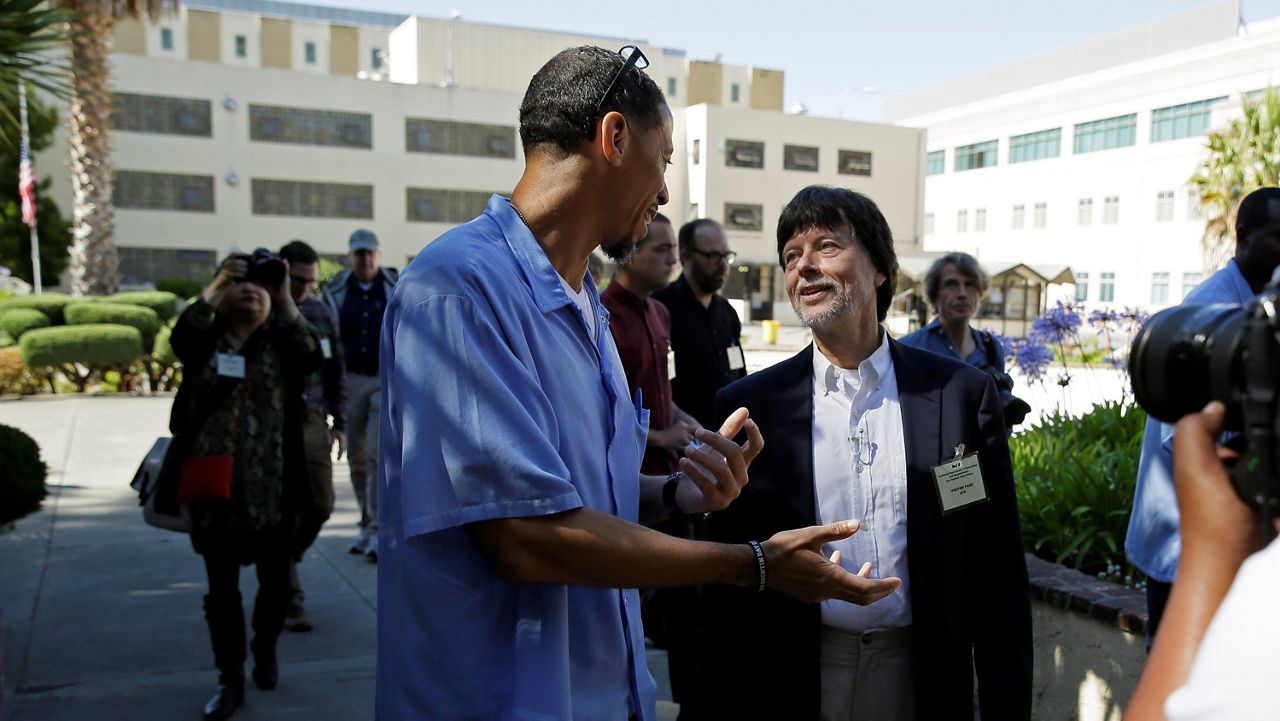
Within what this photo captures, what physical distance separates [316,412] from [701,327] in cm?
236

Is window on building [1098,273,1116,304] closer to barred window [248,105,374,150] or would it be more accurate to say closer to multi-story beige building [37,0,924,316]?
multi-story beige building [37,0,924,316]

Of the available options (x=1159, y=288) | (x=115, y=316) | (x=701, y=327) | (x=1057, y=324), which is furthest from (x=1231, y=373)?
(x=1159, y=288)

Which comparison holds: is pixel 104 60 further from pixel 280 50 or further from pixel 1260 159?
pixel 280 50

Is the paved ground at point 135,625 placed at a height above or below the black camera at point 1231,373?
below

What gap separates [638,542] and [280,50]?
2785 inches

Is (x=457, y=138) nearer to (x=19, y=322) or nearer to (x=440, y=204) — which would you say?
(x=440, y=204)

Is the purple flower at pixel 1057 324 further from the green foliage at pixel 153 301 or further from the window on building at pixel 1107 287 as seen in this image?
the window on building at pixel 1107 287

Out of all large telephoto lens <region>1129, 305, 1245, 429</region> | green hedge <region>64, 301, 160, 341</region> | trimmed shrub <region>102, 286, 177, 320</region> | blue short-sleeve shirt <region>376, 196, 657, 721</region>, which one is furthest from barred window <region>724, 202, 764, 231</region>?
large telephoto lens <region>1129, 305, 1245, 429</region>

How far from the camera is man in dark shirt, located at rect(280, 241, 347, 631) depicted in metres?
5.37

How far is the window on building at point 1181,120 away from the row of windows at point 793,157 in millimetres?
14603

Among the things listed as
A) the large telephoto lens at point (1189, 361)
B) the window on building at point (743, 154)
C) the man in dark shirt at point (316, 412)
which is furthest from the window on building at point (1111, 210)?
the large telephoto lens at point (1189, 361)

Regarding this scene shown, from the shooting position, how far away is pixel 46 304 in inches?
777

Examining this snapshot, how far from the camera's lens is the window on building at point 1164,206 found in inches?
1824

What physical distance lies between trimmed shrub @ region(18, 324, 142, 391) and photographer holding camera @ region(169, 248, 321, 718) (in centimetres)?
1384
